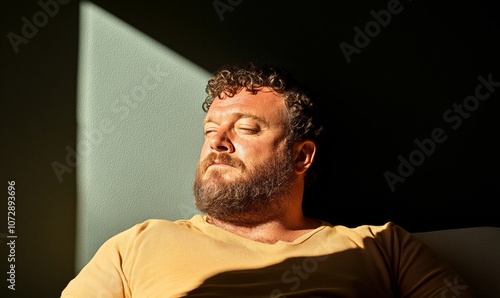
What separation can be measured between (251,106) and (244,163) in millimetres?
201

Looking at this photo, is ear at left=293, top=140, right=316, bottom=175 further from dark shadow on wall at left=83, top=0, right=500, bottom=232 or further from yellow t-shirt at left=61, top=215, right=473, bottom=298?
yellow t-shirt at left=61, top=215, right=473, bottom=298

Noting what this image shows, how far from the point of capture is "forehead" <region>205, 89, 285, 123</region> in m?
1.68

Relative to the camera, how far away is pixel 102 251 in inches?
61.1

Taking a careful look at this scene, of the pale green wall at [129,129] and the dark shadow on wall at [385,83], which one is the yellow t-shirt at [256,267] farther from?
the dark shadow on wall at [385,83]

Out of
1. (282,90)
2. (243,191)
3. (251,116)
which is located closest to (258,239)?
(243,191)

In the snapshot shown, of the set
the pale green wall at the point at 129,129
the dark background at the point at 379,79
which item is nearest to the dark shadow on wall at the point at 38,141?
the pale green wall at the point at 129,129

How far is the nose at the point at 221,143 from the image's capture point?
5.34 ft

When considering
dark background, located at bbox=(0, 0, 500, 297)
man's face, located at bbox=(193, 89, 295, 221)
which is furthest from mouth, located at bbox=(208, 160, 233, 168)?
dark background, located at bbox=(0, 0, 500, 297)

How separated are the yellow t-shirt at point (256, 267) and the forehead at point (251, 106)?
380mm

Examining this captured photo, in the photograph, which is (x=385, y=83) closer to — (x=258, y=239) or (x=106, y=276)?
(x=258, y=239)

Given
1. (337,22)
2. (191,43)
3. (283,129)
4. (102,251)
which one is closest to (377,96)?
(337,22)

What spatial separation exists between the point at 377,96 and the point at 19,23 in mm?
1340

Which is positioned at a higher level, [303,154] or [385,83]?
[385,83]

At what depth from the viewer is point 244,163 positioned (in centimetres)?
163
